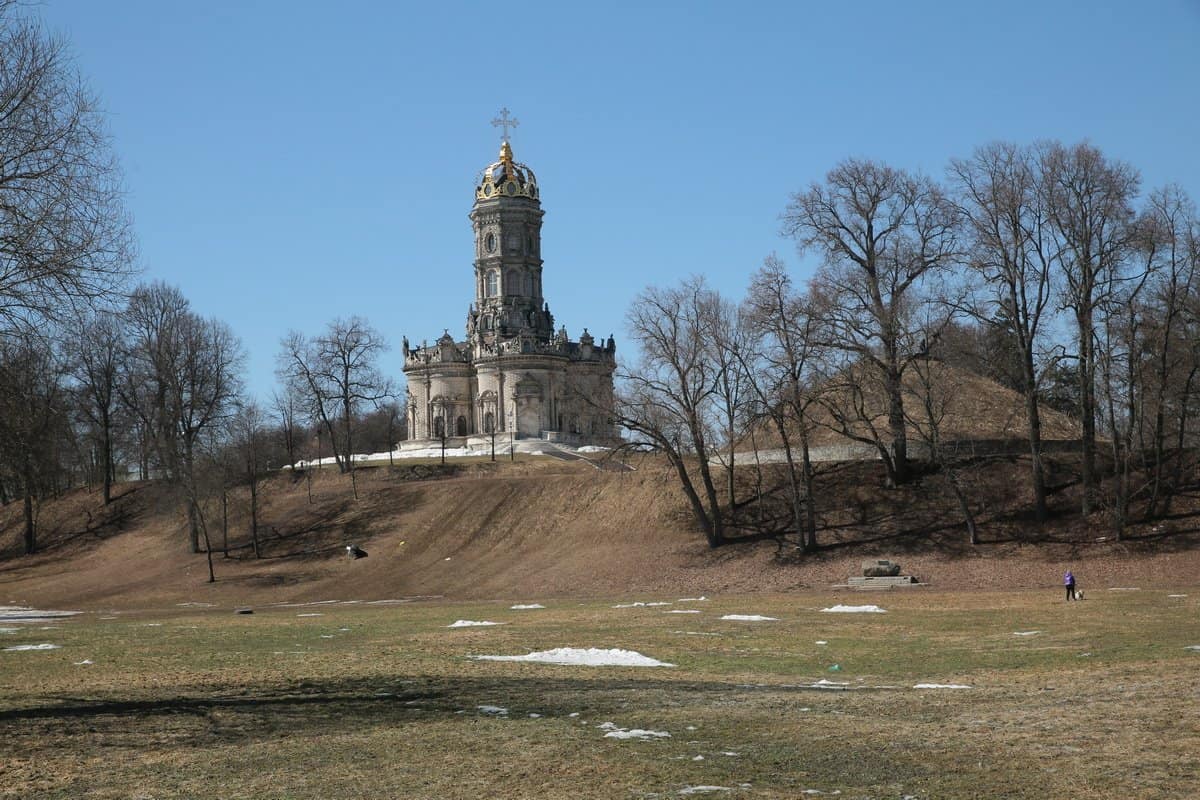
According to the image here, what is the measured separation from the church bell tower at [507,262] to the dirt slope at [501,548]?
105ft

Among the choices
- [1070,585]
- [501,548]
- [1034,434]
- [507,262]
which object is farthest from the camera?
[507,262]

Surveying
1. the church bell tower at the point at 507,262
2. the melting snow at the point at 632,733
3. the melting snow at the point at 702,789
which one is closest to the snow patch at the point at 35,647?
the melting snow at the point at 632,733

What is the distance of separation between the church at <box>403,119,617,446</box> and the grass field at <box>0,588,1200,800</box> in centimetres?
8075

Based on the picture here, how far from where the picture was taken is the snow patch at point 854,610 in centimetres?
3558

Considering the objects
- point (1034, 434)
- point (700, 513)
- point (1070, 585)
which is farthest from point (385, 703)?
point (700, 513)

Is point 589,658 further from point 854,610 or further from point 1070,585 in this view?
point 1070,585

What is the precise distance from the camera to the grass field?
42.7ft

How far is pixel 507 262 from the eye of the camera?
118 m

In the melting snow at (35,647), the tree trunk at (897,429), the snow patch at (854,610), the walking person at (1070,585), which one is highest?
the tree trunk at (897,429)

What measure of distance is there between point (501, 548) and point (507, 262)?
191 ft

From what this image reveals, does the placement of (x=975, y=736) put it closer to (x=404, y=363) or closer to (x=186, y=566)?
(x=186, y=566)

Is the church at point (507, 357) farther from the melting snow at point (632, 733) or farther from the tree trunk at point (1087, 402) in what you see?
the melting snow at point (632, 733)

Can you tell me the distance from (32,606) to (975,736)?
5253cm

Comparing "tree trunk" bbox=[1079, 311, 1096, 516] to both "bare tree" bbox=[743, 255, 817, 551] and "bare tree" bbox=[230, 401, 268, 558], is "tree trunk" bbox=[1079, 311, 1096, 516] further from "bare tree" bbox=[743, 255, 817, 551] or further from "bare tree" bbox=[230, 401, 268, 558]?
"bare tree" bbox=[230, 401, 268, 558]
